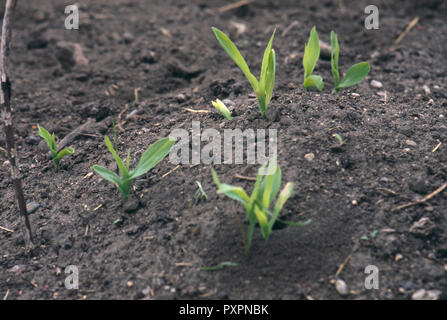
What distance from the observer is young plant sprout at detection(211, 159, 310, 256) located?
5.46 ft

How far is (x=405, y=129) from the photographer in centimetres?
221

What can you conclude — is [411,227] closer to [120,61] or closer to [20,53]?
[120,61]

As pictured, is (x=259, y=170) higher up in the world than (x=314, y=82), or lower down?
lower down

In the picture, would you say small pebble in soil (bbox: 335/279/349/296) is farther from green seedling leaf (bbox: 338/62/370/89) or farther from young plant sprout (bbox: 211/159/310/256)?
green seedling leaf (bbox: 338/62/370/89)

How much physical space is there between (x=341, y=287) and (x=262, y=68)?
974mm

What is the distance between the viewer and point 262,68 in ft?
6.80

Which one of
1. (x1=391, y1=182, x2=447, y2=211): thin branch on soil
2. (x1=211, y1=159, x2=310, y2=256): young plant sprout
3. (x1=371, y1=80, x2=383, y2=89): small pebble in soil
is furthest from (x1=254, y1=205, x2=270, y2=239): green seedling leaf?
(x1=371, y1=80, x2=383, y2=89): small pebble in soil

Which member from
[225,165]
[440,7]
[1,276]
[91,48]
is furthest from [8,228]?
Result: [440,7]

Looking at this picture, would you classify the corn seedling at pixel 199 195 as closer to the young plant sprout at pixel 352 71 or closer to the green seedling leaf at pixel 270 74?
the green seedling leaf at pixel 270 74

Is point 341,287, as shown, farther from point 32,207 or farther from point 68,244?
point 32,207

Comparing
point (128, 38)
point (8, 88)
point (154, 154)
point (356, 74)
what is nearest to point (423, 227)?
point (356, 74)

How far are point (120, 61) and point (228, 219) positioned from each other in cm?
182

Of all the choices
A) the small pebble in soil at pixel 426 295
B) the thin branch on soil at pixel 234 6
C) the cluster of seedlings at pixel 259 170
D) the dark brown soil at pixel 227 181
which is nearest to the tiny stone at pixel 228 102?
the dark brown soil at pixel 227 181

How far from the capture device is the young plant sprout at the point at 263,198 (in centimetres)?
166
